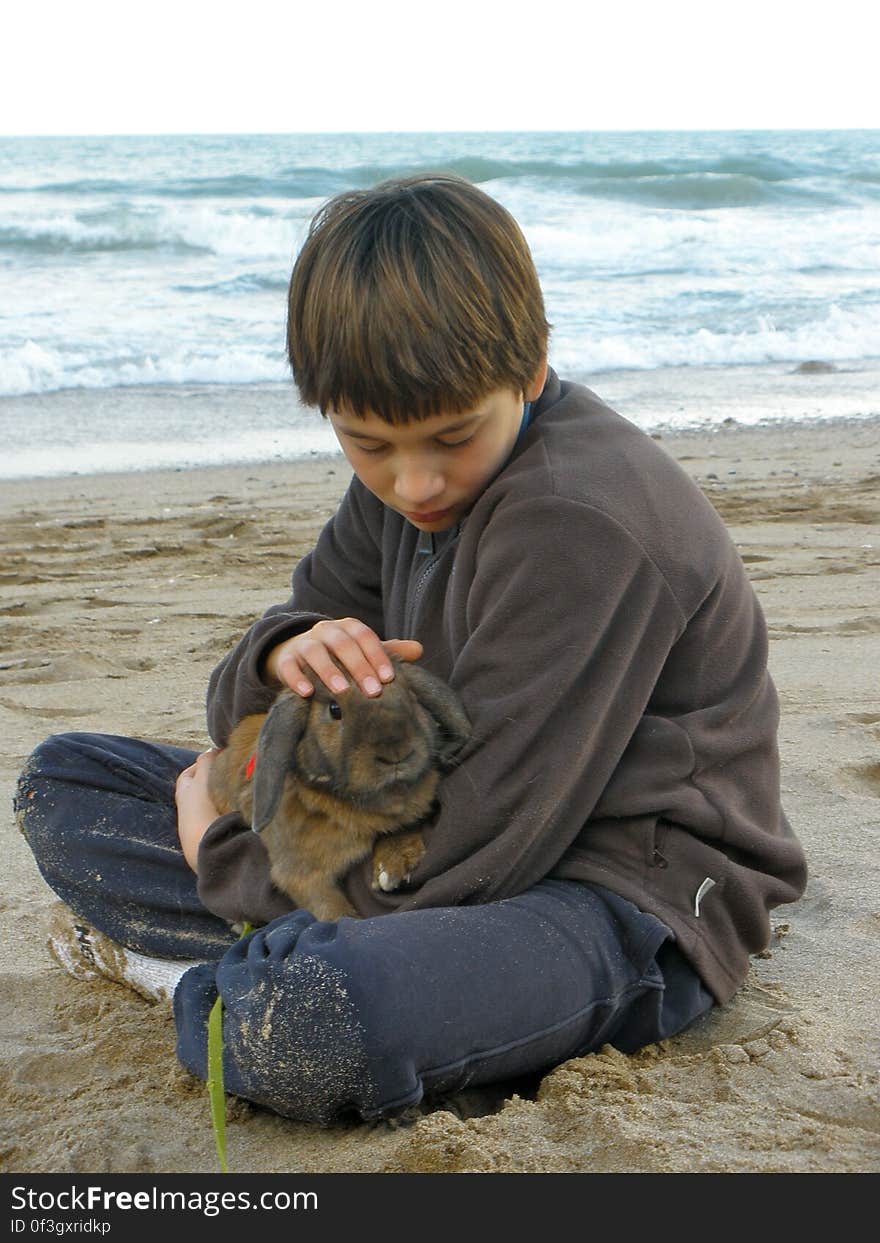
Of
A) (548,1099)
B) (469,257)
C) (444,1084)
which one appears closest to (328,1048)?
(444,1084)

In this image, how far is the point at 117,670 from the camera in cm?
559

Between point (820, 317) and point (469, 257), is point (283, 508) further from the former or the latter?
point (820, 317)

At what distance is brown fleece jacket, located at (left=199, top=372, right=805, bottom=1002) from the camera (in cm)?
254

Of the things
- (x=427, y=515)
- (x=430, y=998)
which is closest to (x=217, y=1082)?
(x=430, y=998)

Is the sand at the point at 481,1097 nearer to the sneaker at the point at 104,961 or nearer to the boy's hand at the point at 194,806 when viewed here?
the sneaker at the point at 104,961

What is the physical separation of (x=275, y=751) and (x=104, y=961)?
885mm

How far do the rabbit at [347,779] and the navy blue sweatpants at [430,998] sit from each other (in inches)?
6.5

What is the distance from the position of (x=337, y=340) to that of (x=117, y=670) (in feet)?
10.7

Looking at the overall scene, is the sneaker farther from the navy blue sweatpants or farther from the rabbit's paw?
the rabbit's paw

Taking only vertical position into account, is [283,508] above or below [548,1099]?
below

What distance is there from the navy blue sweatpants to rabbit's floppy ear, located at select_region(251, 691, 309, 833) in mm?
214

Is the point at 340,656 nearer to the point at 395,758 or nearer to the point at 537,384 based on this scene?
the point at 395,758

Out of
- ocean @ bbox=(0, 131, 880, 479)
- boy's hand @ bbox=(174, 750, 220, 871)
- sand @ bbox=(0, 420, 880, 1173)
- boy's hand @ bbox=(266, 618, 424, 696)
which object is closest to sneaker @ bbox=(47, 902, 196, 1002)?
sand @ bbox=(0, 420, 880, 1173)

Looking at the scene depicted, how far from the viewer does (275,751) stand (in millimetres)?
2672
